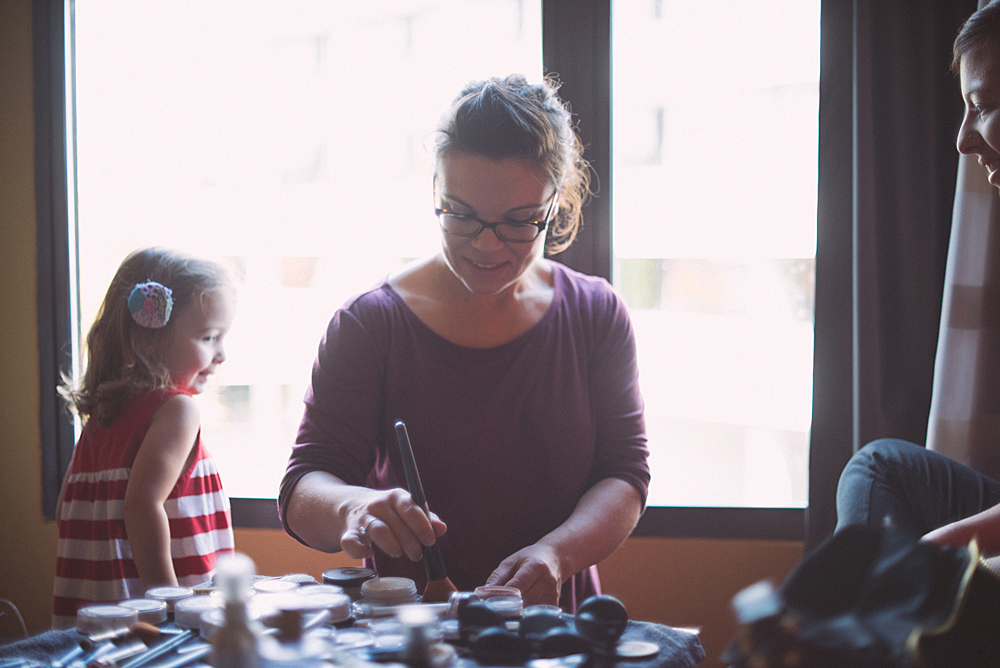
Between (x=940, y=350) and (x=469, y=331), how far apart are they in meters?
1.01

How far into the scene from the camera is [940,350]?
59.5 inches

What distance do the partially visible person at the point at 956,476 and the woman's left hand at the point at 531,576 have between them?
53cm

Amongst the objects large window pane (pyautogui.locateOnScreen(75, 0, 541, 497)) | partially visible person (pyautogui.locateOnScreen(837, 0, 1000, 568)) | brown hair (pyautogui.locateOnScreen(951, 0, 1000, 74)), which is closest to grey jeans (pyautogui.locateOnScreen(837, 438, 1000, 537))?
partially visible person (pyautogui.locateOnScreen(837, 0, 1000, 568))

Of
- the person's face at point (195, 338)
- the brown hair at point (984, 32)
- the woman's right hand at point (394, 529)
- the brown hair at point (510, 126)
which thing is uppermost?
the brown hair at point (984, 32)

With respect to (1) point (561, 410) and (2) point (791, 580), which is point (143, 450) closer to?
(1) point (561, 410)

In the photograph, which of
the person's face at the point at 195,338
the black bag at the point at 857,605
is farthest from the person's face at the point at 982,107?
the person's face at the point at 195,338

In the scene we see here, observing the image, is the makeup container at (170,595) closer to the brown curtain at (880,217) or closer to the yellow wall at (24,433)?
the yellow wall at (24,433)

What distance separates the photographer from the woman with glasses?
3.61 feet

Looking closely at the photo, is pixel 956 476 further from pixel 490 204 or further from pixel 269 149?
pixel 269 149

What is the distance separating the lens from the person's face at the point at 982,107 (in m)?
1.02

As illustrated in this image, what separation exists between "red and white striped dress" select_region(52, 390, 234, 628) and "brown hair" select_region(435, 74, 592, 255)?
2.49 ft

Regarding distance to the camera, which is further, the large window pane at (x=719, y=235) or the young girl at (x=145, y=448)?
the large window pane at (x=719, y=235)

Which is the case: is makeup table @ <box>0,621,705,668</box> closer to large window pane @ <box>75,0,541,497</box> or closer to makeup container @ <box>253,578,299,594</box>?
makeup container @ <box>253,578,299,594</box>

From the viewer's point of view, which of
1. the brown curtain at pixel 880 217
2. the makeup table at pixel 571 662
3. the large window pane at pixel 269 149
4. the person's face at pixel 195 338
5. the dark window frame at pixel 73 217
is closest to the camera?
the makeup table at pixel 571 662
